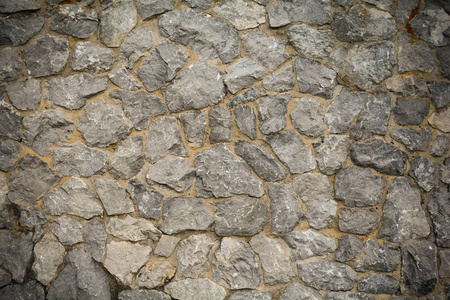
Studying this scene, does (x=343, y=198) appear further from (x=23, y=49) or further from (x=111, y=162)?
(x=23, y=49)

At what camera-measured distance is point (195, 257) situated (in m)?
2.28

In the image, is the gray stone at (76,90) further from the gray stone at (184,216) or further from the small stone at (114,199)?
the gray stone at (184,216)

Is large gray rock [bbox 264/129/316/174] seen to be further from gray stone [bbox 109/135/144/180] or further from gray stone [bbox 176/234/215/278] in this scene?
gray stone [bbox 109/135/144/180]

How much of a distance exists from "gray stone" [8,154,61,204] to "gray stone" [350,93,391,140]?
1.72m

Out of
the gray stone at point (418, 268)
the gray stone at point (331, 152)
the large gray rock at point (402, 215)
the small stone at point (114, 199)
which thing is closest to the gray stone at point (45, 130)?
the small stone at point (114, 199)

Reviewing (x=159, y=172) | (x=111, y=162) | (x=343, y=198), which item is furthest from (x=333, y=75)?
(x=111, y=162)

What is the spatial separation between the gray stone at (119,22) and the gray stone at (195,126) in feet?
1.90

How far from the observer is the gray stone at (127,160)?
7.60 ft

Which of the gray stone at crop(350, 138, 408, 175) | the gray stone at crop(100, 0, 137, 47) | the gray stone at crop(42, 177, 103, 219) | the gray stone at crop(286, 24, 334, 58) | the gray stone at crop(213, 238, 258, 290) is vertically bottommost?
the gray stone at crop(213, 238, 258, 290)

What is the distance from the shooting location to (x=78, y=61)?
2342 mm

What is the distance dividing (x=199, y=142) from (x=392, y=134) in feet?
3.49

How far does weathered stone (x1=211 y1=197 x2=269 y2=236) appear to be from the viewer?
228 cm

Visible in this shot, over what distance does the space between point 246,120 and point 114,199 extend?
2.81ft

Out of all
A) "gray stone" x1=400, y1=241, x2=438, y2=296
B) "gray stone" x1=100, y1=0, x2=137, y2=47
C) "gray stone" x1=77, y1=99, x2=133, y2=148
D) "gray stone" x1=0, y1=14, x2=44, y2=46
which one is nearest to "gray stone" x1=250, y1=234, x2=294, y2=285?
"gray stone" x1=400, y1=241, x2=438, y2=296
